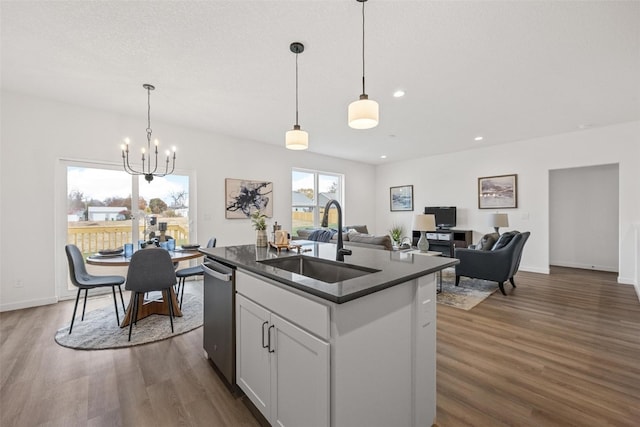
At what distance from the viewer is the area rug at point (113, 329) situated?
254 centimetres

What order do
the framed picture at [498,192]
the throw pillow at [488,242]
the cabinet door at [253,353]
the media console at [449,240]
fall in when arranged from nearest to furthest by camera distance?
the cabinet door at [253,353]
the throw pillow at [488,242]
the framed picture at [498,192]
the media console at [449,240]

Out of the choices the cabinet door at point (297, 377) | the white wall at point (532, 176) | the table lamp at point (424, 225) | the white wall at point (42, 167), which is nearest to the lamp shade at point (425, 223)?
the table lamp at point (424, 225)

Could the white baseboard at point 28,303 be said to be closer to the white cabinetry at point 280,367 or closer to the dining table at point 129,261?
the dining table at point 129,261

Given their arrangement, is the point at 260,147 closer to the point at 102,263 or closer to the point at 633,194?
the point at 102,263

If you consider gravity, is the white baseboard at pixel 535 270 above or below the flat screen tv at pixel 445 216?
below

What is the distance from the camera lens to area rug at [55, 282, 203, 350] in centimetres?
254

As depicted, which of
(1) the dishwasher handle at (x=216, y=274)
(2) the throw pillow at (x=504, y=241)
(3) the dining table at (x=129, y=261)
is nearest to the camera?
(1) the dishwasher handle at (x=216, y=274)

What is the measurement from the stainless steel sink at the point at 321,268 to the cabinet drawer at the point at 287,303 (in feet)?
0.65

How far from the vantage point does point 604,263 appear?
546 cm

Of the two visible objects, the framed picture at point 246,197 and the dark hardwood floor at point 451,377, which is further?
the framed picture at point 246,197

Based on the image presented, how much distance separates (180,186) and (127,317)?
246cm

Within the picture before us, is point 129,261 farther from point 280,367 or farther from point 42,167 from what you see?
point 42,167

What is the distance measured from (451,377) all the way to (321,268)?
126cm

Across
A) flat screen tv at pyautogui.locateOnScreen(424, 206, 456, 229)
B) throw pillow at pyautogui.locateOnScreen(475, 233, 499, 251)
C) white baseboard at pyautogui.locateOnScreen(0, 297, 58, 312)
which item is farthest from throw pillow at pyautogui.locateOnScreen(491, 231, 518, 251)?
white baseboard at pyautogui.locateOnScreen(0, 297, 58, 312)
